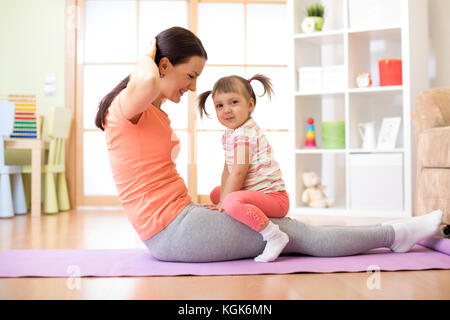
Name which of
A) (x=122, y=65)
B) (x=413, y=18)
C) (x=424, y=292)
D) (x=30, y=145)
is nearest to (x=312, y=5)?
(x=413, y=18)

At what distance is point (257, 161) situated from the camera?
143 centimetres

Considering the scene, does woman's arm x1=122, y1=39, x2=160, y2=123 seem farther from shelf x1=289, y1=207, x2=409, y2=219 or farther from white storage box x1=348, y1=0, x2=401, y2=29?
white storage box x1=348, y1=0, x2=401, y2=29

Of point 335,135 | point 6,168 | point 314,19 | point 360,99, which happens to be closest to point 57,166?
point 6,168

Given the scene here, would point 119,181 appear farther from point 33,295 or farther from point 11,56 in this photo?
point 11,56

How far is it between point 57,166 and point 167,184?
2.16 metres

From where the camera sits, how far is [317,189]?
3.03m

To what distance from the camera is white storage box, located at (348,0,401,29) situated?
2848mm

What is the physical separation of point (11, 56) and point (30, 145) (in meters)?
1.01

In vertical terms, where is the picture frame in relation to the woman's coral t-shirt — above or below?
above

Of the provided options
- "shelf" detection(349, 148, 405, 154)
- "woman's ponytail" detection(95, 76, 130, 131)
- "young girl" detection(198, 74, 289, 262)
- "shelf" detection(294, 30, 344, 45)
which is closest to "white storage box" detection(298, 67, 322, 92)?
"shelf" detection(294, 30, 344, 45)

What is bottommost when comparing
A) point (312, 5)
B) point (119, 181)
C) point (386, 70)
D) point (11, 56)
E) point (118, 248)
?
Result: point (118, 248)

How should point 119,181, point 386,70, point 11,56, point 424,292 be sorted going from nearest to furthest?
point 424,292 → point 119,181 → point 386,70 → point 11,56

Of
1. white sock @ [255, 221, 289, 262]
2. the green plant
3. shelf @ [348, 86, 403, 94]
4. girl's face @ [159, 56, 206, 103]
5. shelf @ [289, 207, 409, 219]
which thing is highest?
the green plant

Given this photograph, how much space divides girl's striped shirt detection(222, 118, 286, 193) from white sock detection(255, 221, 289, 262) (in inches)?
6.1
